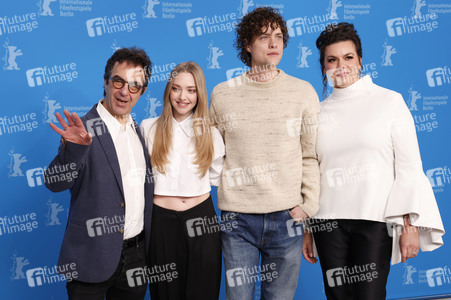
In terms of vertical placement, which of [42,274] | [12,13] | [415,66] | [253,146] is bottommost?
[42,274]

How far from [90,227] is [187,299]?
2.02ft

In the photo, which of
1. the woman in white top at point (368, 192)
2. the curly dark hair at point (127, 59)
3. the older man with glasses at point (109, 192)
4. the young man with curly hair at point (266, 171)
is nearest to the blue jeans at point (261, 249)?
the young man with curly hair at point (266, 171)

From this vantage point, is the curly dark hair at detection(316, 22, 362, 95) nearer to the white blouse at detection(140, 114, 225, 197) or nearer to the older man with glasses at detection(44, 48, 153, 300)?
the white blouse at detection(140, 114, 225, 197)

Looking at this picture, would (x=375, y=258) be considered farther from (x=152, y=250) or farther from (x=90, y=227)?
(x=90, y=227)

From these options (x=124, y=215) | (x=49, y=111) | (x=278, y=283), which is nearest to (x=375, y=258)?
(x=278, y=283)

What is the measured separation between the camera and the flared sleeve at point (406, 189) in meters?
1.75

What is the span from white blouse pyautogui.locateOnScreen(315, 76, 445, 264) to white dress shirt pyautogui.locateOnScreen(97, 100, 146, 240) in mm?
928

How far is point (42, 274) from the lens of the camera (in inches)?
115

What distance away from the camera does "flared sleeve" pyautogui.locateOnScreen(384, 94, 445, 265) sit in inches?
68.7

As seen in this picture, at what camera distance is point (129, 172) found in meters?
1.82

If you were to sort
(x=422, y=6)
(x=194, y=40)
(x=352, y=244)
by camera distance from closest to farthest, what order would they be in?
(x=352, y=244) → (x=194, y=40) → (x=422, y=6)

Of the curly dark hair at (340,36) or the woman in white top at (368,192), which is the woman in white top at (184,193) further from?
the curly dark hair at (340,36)

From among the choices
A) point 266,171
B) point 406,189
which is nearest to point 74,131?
point 266,171

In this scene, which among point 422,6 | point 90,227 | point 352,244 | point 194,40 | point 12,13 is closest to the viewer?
point 90,227
